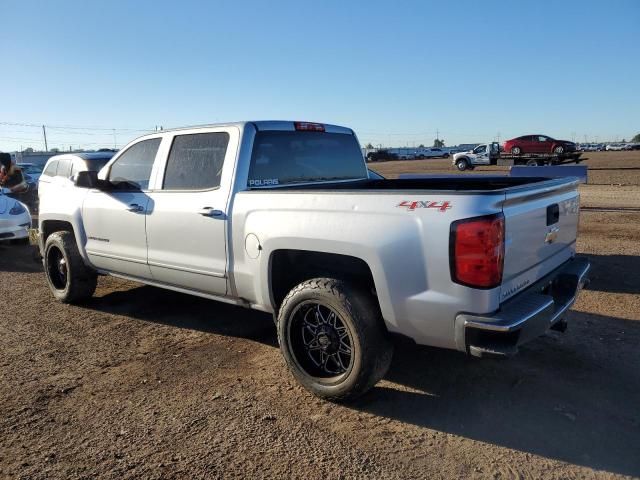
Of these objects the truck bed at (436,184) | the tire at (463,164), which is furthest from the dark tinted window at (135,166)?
the tire at (463,164)

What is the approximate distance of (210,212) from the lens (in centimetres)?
422

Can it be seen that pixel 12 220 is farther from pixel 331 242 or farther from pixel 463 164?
pixel 463 164

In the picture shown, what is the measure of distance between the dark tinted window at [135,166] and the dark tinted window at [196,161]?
33 cm

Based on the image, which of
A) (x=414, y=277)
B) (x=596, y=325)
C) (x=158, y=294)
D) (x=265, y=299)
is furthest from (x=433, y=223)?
(x=158, y=294)

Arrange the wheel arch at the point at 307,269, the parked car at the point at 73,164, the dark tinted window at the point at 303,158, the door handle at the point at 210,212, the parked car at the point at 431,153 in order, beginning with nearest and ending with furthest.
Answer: the wheel arch at the point at 307,269 < the door handle at the point at 210,212 < the dark tinted window at the point at 303,158 < the parked car at the point at 73,164 < the parked car at the point at 431,153

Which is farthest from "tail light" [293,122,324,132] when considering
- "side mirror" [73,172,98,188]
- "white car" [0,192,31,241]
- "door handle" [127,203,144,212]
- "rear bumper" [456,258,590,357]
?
"white car" [0,192,31,241]

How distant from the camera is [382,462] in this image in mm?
2930

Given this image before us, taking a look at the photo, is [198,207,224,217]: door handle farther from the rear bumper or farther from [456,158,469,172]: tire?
[456,158,469,172]: tire

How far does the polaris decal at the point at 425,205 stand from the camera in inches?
117

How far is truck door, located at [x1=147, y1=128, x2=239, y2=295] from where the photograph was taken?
4.24 metres

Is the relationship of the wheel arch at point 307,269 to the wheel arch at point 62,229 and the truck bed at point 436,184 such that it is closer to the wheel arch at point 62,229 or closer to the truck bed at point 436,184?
the truck bed at point 436,184

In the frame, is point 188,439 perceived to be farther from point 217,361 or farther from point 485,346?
point 485,346

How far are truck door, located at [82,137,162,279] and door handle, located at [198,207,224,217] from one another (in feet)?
2.57

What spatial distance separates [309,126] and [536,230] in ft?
7.55
